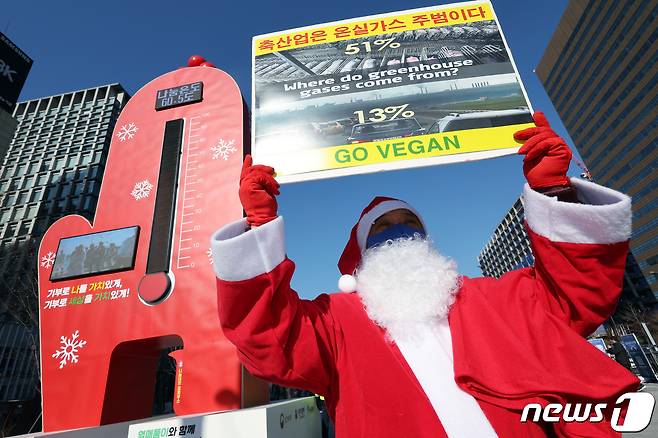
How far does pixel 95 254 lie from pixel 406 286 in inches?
137

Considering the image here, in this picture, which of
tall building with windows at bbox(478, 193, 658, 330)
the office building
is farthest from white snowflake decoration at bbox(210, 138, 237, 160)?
tall building with windows at bbox(478, 193, 658, 330)

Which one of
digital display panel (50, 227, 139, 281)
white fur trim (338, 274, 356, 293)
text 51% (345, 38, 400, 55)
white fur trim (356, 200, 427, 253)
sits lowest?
white fur trim (338, 274, 356, 293)

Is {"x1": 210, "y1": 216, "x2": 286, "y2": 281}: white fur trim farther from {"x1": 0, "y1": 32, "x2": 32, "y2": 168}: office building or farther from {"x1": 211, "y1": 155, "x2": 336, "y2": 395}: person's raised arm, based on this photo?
{"x1": 0, "y1": 32, "x2": 32, "y2": 168}: office building

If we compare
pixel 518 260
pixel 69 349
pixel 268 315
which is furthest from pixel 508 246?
pixel 268 315

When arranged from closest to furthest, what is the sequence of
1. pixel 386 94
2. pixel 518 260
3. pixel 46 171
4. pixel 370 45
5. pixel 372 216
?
pixel 372 216
pixel 386 94
pixel 370 45
pixel 46 171
pixel 518 260

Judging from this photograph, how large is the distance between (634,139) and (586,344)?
155 feet

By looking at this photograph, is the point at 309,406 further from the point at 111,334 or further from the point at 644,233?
the point at 644,233

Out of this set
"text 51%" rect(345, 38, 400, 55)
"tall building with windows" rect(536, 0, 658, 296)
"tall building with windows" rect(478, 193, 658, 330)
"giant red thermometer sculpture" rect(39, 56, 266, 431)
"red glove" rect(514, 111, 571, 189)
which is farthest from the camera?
"tall building with windows" rect(478, 193, 658, 330)

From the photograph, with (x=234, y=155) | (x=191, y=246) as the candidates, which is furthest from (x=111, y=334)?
(x=234, y=155)

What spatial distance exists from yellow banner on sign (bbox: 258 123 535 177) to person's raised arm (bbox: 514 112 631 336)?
0.60 m

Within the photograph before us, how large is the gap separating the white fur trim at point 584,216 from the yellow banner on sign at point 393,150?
71cm

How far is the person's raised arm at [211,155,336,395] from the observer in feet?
3.55

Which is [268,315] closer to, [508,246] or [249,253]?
[249,253]

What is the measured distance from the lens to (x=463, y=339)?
1190mm
